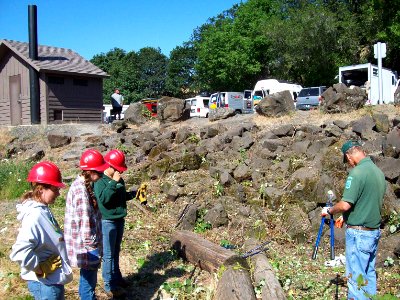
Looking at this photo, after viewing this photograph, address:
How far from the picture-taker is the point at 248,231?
731cm

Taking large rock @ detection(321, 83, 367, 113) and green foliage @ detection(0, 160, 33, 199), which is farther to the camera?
large rock @ detection(321, 83, 367, 113)

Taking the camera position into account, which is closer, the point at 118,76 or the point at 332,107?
the point at 332,107

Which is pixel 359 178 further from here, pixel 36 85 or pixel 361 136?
pixel 36 85

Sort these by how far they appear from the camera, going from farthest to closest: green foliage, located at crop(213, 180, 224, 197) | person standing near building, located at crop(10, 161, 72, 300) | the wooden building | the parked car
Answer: the parked car, the wooden building, green foliage, located at crop(213, 180, 224, 197), person standing near building, located at crop(10, 161, 72, 300)

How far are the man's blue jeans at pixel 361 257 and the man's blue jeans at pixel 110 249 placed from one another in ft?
8.07

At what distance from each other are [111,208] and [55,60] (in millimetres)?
17709

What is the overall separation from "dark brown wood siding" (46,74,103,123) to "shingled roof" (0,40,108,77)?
45 centimetres

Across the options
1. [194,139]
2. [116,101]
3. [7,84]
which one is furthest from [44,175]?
[7,84]

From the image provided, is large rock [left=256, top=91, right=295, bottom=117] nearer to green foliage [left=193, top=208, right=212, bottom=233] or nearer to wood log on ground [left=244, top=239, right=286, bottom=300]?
green foliage [left=193, top=208, right=212, bottom=233]

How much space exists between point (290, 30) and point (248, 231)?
87.8ft

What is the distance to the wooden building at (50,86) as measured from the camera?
19.7m

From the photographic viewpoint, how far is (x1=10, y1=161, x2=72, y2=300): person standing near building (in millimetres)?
3111

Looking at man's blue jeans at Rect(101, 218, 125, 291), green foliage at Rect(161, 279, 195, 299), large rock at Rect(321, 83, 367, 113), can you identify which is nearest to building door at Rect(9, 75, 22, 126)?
large rock at Rect(321, 83, 367, 113)

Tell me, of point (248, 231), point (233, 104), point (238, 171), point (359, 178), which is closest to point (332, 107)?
point (238, 171)
